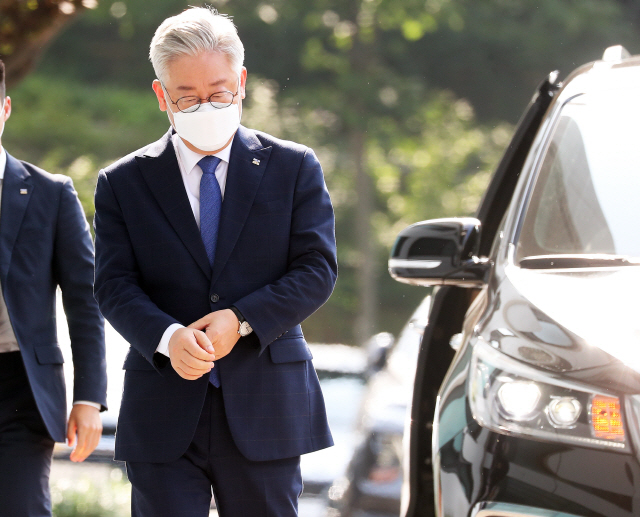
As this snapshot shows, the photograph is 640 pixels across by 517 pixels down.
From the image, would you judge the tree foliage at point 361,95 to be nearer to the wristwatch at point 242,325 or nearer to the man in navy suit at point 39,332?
the man in navy suit at point 39,332

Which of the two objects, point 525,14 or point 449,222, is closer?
point 449,222

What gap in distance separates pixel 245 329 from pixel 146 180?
0.49m

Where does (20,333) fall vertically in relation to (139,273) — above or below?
below

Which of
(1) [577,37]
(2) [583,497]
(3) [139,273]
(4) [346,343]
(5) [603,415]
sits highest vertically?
(1) [577,37]

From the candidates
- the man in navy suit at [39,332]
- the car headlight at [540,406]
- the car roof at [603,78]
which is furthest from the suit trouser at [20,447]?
the car roof at [603,78]

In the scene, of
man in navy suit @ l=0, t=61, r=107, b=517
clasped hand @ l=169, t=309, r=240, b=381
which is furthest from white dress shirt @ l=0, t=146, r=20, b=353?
clasped hand @ l=169, t=309, r=240, b=381

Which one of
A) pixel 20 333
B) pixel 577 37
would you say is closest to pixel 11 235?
pixel 20 333

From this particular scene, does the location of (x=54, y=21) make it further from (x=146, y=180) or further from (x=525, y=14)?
(x=525, y=14)

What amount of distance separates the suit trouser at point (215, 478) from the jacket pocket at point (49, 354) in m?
0.62

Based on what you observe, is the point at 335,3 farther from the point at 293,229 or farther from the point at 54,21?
the point at 293,229

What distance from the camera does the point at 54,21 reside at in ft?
15.9

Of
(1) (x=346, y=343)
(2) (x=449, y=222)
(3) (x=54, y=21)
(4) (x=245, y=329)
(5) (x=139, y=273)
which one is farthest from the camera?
(1) (x=346, y=343)

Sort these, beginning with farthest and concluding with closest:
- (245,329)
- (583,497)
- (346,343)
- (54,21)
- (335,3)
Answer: (346,343) < (335,3) < (54,21) < (245,329) < (583,497)

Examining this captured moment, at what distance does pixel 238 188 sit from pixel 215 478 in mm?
730
